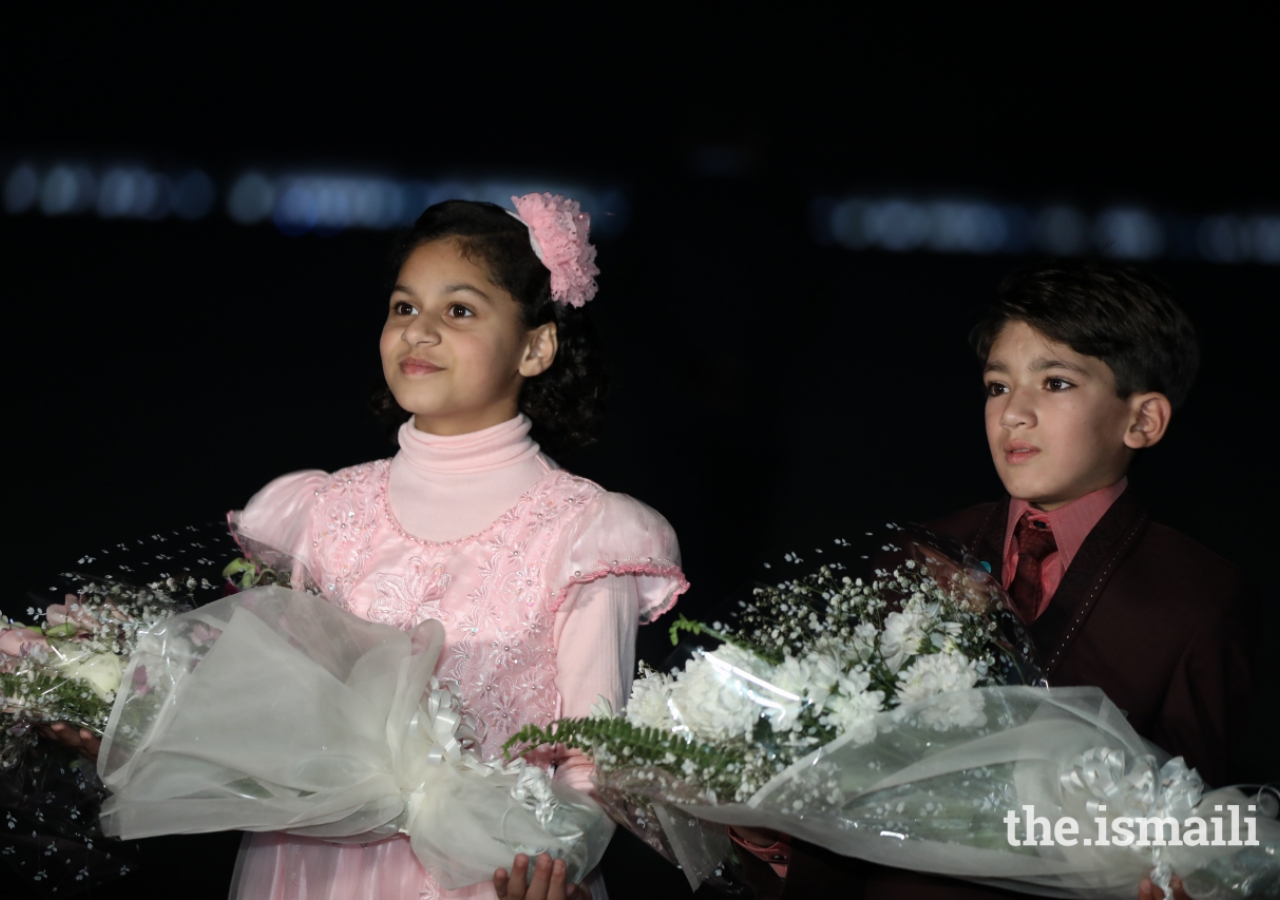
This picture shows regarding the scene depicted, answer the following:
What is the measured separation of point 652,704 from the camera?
4.66 ft

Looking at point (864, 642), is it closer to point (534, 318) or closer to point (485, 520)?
point (485, 520)

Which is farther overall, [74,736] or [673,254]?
[673,254]

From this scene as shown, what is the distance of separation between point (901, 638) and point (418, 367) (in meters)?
0.86

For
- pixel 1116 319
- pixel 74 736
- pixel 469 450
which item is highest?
pixel 1116 319

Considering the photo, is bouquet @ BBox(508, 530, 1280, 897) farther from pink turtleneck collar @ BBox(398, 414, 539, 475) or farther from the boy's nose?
pink turtleneck collar @ BBox(398, 414, 539, 475)

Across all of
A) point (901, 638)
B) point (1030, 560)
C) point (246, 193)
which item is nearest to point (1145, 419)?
point (1030, 560)

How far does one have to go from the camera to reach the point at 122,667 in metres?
1.53

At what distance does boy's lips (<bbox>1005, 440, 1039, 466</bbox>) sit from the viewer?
5.58 ft

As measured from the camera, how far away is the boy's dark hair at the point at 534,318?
1.96 metres

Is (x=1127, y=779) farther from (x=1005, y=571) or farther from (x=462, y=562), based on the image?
(x=462, y=562)

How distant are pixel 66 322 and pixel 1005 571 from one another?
294 centimetres

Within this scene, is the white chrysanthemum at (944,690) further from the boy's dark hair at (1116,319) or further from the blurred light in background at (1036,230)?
the blurred light in background at (1036,230)

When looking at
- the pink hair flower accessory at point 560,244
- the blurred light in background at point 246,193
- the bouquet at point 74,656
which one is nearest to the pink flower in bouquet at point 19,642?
the bouquet at point 74,656

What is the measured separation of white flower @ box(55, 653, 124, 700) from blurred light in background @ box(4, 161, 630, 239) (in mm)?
2266
